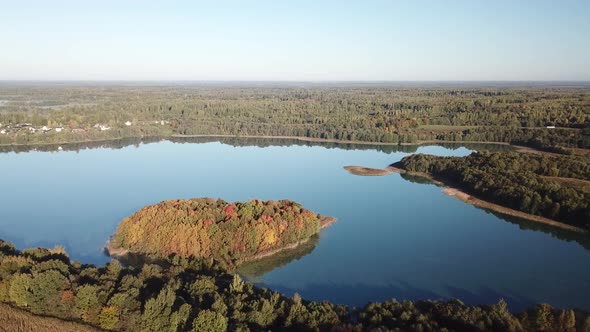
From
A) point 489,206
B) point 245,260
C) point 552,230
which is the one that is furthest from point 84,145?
point 552,230

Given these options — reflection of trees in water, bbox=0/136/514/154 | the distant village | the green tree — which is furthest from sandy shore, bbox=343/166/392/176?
the distant village

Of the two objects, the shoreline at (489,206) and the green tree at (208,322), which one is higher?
the green tree at (208,322)

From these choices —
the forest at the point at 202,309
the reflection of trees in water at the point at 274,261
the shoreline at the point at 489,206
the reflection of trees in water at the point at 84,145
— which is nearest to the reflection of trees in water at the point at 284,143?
the reflection of trees in water at the point at 84,145

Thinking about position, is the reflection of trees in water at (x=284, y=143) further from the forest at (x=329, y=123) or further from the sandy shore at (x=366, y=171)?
the sandy shore at (x=366, y=171)

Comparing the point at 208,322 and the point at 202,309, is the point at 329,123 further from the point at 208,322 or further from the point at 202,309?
the point at 208,322

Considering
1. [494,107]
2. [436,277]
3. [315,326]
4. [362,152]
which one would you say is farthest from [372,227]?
[494,107]

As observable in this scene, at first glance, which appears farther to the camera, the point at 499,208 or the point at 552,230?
the point at 499,208

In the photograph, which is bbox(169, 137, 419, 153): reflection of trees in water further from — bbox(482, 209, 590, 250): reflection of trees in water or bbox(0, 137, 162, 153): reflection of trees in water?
bbox(482, 209, 590, 250): reflection of trees in water
